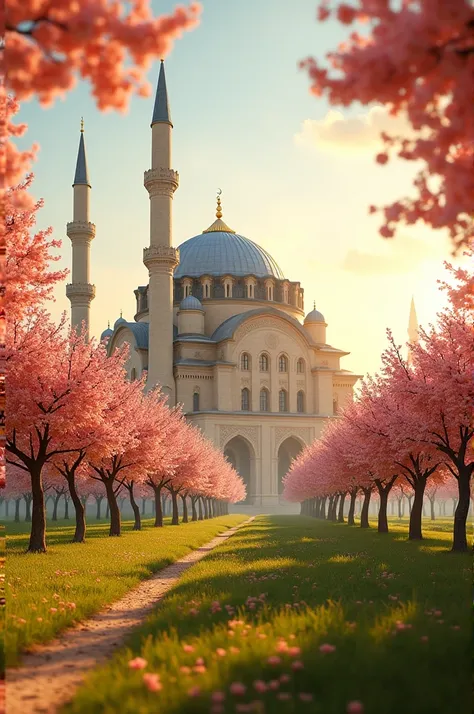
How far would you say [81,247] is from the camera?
86.7 metres

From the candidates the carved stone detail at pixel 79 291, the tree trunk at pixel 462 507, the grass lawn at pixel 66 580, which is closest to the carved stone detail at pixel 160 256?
the carved stone detail at pixel 79 291

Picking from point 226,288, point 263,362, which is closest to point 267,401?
point 263,362

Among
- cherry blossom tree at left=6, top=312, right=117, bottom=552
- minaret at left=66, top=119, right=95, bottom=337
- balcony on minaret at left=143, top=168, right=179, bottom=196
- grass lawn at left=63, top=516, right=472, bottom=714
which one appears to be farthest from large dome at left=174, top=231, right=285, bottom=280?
grass lawn at left=63, top=516, right=472, bottom=714

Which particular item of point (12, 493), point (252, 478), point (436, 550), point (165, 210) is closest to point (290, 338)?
point (252, 478)

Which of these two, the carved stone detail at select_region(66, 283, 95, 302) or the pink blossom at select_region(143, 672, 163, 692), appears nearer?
the pink blossom at select_region(143, 672, 163, 692)

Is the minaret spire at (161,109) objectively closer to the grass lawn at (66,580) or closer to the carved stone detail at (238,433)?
the carved stone detail at (238,433)

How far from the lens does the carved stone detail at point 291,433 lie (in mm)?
94062

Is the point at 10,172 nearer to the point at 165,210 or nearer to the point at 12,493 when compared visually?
the point at 12,493

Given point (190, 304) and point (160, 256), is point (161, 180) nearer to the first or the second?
point (160, 256)

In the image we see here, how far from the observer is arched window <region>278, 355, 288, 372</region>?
96.8 metres

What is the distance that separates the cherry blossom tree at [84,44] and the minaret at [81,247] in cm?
8282

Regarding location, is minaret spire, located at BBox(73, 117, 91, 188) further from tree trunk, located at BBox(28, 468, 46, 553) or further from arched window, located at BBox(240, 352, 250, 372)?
tree trunk, located at BBox(28, 468, 46, 553)

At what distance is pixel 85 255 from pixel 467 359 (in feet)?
232

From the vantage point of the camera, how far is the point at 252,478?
9325 cm
